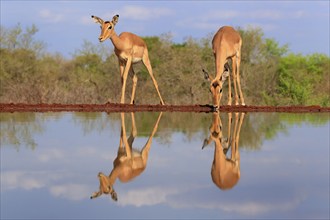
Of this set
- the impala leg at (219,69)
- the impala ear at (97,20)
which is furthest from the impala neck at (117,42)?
the impala leg at (219,69)

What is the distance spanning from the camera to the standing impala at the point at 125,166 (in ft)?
21.3

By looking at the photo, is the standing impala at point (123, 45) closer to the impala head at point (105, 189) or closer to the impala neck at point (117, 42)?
the impala neck at point (117, 42)

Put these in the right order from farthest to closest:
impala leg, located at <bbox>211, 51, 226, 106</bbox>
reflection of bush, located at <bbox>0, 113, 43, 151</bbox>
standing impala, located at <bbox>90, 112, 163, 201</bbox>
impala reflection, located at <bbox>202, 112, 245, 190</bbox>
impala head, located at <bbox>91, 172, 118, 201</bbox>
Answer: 1. impala leg, located at <bbox>211, 51, 226, 106</bbox>
2. reflection of bush, located at <bbox>0, 113, 43, 151</bbox>
3. impala reflection, located at <bbox>202, 112, 245, 190</bbox>
4. standing impala, located at <bbox>90, 112, 163, 201</bbox>
5. impala head, located at <bbox>91, 172, 118, 201</bbox>

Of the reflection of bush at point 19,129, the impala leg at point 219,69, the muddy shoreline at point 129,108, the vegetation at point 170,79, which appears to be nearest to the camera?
the reflection of bush at point 19,129

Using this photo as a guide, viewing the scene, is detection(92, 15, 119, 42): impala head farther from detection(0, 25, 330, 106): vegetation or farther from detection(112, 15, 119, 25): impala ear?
detection(0, 25, 330, 106): vegetation

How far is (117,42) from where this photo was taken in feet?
58.4

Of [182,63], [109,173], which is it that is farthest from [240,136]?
[182,63]

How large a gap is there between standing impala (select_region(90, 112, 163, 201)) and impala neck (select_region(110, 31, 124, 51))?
7381 millimetres

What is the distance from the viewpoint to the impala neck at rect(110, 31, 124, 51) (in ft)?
58.3

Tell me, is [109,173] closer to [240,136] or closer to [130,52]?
[240,136]

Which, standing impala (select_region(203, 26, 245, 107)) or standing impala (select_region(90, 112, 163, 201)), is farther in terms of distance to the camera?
standing impala (select_region(203, 26, 245, 107))

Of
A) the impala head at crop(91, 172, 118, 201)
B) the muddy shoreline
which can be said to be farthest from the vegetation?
the impala head at crop(91, 172, 118, 201)

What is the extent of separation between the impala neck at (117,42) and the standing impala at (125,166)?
7381 mm

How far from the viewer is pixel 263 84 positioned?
28.4 m
